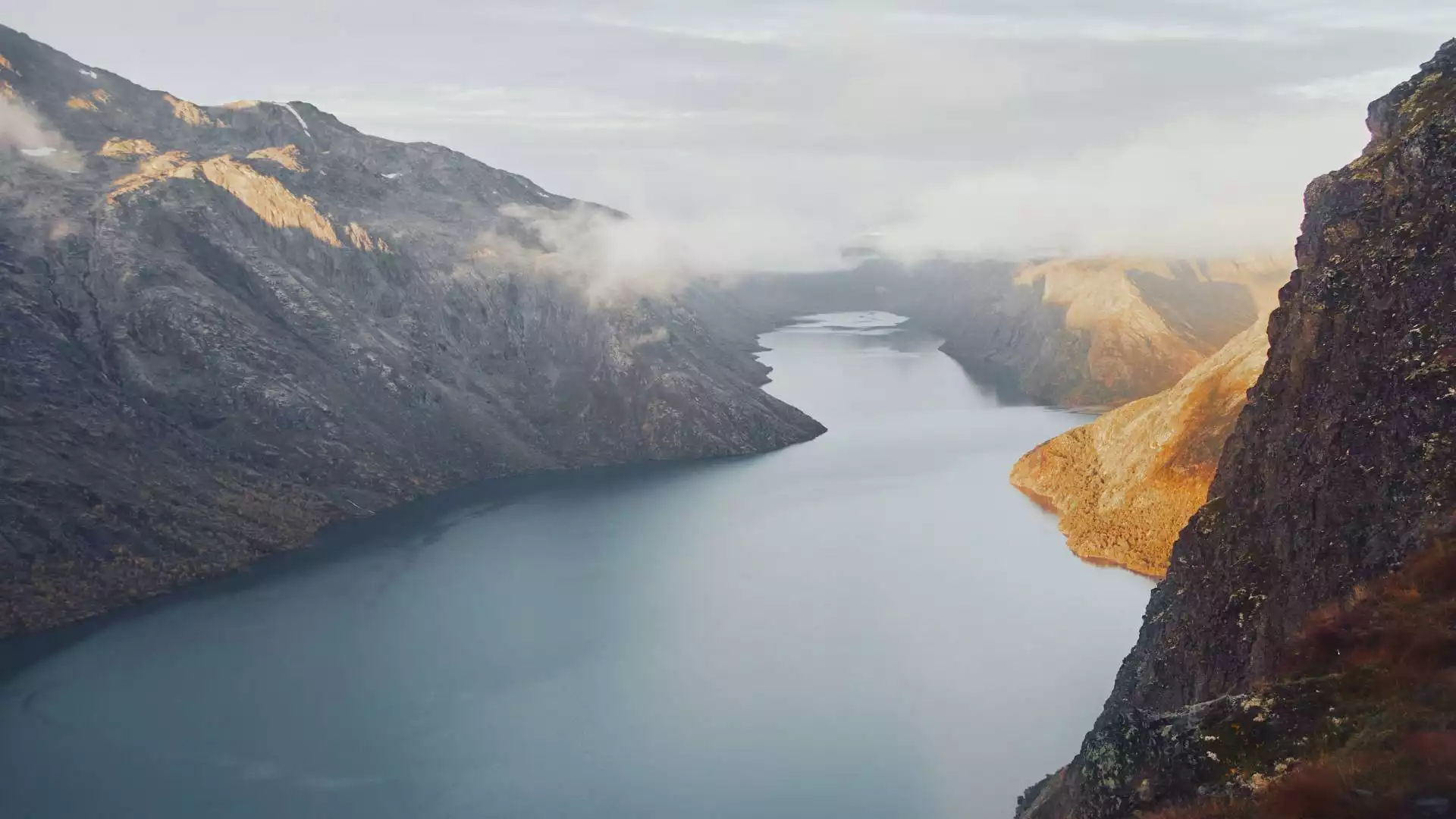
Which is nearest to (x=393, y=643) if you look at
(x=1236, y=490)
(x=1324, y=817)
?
(x=1236, y=490)

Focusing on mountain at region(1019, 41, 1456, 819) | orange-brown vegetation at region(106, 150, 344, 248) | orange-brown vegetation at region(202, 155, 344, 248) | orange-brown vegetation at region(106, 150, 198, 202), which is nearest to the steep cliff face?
mountain at region(1019, 41, 1456, 819)

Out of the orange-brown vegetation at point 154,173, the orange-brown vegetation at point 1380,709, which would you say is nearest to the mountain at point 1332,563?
the orange-brown vegetation at point 1380,709

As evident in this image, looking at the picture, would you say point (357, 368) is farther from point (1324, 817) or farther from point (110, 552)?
point (1324, 817)

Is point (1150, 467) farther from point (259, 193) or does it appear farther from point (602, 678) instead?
point (259, 193)

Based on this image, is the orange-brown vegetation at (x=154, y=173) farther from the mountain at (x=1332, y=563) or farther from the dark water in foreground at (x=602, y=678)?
the mountain at (x=1332, y=563)

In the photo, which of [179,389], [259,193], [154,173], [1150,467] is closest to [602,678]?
[1150,467]

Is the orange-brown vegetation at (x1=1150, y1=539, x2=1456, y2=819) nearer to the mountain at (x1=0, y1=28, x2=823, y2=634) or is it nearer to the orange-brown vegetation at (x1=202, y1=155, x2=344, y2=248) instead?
the mountain at (x1=0, y1=28, x2=823, y2=634)

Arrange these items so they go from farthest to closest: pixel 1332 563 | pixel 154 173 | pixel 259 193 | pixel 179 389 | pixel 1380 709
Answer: pixel 259 193
pixel 154 173
pixel 179 389
pixel 1332 563
pixel 1380 709
